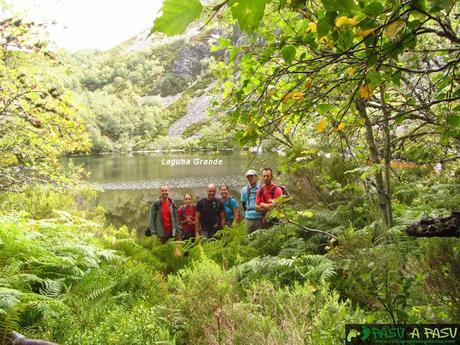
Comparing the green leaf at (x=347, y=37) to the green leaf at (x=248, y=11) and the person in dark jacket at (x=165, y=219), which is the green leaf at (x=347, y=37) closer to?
the green leaf at (x=248, y=11)

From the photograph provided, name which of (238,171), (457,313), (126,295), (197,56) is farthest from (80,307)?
(197,56)

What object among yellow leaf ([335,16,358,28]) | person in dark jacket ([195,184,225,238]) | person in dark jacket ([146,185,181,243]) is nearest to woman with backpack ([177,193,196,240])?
person in dark jacket ([195,184,225,238])

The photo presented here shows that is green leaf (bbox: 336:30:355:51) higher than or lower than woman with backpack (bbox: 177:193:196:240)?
higher

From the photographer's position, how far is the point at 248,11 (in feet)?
2.43

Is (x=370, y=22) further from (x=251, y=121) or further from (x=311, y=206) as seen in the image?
(x=311, y=206)

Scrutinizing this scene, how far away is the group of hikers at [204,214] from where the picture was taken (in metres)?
7.61

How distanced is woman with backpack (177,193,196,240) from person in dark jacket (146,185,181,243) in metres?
0.38

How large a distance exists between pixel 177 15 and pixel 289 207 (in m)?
4.78

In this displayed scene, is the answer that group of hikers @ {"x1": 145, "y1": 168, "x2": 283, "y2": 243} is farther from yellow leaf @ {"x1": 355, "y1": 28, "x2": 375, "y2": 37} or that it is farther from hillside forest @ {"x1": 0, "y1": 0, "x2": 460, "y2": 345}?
yellow leaf @ {"x1": 355, "y1": 28, "x2": 375, "y2": 37}

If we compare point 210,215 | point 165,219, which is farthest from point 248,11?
point 210,215

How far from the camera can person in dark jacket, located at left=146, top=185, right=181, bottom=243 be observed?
7.91 meters

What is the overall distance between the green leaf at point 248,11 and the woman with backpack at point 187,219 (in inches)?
305

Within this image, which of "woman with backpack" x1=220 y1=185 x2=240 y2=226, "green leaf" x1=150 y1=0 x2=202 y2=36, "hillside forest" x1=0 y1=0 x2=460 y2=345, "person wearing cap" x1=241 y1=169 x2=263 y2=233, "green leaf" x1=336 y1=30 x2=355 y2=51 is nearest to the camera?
"green leaf" x1=150 y1=0 x2=202 y2=36

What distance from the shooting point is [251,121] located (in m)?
1.90
